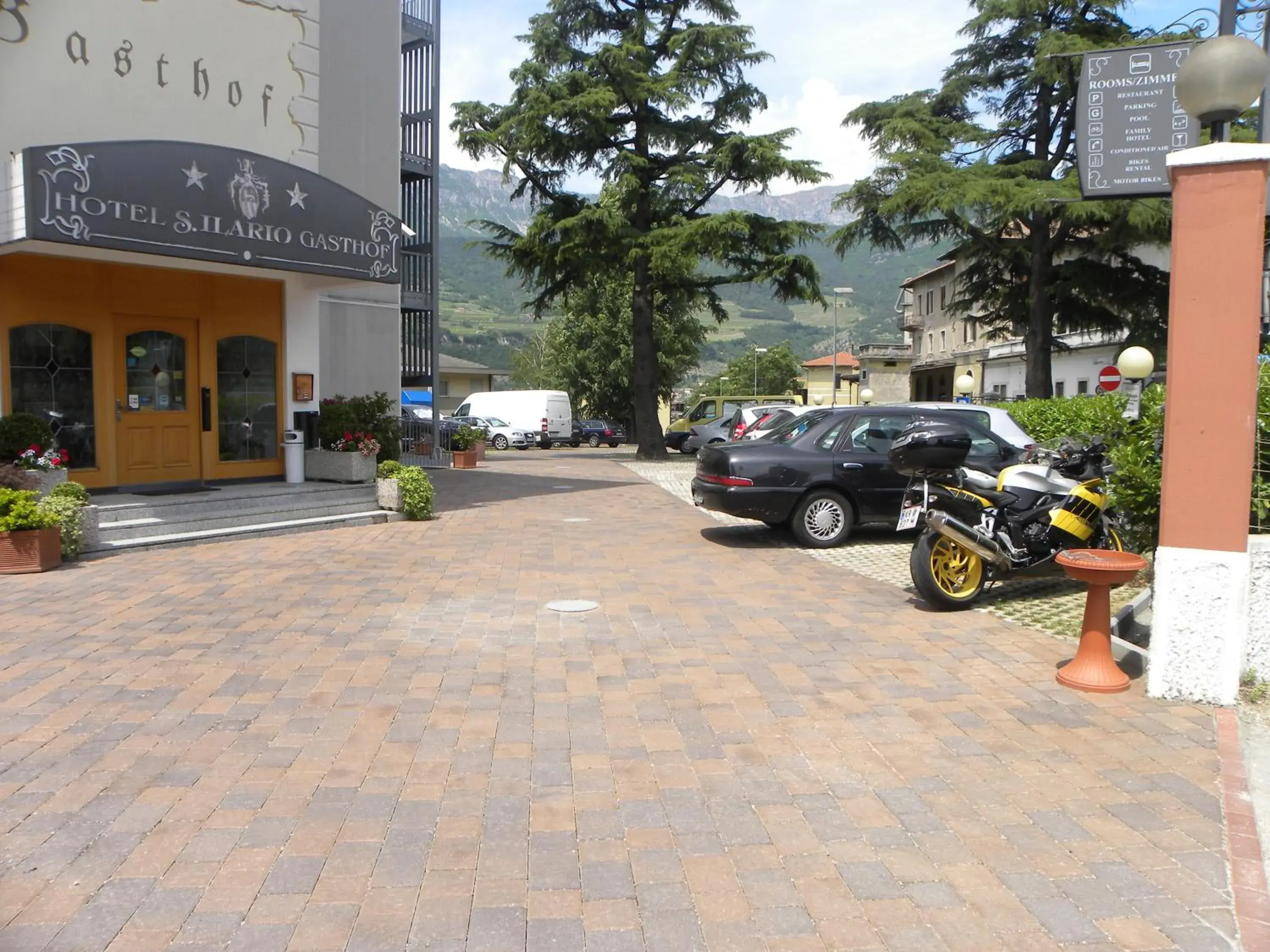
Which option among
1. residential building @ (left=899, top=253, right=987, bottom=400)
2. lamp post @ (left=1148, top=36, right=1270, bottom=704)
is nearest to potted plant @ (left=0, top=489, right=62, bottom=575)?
lamp post @ (left=1148, top=36, right=1270, bottom=704)

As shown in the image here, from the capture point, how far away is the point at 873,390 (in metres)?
77.8

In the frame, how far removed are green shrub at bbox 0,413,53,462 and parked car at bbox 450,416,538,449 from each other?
97.5 feet

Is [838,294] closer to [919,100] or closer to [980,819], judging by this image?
[919,100]

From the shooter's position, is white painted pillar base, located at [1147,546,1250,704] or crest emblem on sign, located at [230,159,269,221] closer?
white painted pillar base, located at [1147,546,1250,704]

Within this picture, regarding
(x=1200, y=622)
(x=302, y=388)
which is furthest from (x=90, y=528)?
(x=1200, y=622)

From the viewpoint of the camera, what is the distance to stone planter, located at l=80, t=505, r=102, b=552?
382 inches

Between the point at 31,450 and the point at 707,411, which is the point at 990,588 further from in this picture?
the point at 707,411

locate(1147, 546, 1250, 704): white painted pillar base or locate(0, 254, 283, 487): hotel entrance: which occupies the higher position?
locate(0, 254, 283, 487): hotel entrance

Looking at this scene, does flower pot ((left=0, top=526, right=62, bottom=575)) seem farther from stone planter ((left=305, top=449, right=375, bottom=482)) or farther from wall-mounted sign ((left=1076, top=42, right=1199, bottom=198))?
wall-mounted sign ((left=1076, top=42, right=1199, bottom=198))

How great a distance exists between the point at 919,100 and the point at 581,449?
19925mm

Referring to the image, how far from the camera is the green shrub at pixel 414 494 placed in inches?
522

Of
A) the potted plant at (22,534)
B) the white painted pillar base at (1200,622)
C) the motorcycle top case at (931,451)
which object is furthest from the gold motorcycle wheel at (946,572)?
the potted plant at (22,534)

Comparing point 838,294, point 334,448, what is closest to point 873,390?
point 838,294

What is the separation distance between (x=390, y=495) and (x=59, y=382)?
4.13 m
